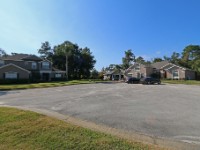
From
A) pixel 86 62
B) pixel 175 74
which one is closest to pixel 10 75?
pixel 86 62

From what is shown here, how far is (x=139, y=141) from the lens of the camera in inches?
204

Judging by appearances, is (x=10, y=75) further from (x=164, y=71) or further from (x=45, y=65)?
(x=164, y=71)

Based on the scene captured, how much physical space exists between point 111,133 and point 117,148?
3.92ft

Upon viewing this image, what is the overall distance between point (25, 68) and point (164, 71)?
4081 cm

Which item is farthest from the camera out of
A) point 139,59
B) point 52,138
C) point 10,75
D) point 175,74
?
point 139,59

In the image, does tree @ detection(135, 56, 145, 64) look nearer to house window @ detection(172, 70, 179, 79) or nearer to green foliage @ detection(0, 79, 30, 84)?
house window @ detection(172, 70, 179, 79)

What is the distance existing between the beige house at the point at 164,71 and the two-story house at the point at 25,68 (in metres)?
24.0

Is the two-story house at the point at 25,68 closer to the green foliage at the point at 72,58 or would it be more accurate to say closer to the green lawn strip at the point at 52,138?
the green foliage at the point at 72,58

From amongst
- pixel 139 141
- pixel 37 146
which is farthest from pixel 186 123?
pixel 37 146

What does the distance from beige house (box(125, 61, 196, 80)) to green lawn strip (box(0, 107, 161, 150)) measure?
5261cm

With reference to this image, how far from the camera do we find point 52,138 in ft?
17.4

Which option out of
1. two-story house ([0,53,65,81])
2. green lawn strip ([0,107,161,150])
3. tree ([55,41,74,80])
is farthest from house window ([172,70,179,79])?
green lawn strip ([0,107,161,150])

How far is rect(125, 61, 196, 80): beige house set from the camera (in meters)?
53.8

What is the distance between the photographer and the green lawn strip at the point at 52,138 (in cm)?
477
